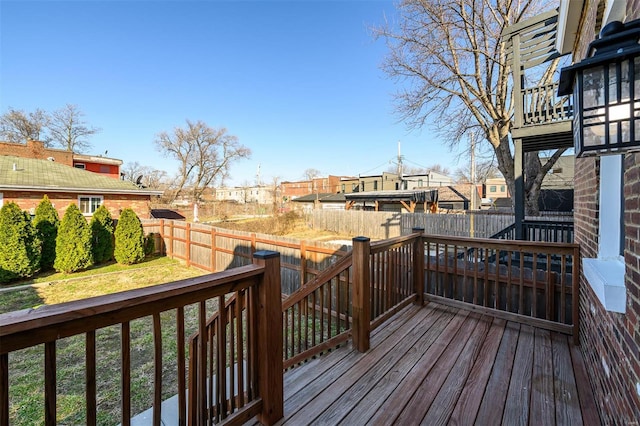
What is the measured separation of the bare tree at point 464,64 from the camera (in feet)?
30.2

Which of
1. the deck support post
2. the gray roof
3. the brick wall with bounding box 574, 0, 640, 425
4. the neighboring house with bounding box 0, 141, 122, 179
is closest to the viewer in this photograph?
the brick wall with bounding box 574, 0, 640, 425

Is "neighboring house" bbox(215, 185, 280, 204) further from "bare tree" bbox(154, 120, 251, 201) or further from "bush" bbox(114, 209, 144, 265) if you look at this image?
"bush" bbox(114, 209, 144, 265)

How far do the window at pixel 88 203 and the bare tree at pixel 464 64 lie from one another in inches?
503

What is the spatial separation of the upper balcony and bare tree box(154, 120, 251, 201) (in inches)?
946

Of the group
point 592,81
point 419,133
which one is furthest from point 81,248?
point 419,133

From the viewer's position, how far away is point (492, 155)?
11.4 m

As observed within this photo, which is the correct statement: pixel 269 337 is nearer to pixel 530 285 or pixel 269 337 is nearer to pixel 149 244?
pixel 530 285

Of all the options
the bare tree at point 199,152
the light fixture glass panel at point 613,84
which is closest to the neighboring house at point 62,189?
the bare tree at point 199,152

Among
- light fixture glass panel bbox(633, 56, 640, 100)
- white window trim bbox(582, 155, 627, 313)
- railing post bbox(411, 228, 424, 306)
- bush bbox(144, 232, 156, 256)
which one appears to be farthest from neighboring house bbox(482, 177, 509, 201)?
light fixture glass panel bbox(633, 56, 640, 100)

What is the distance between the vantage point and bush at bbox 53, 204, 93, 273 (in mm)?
8367

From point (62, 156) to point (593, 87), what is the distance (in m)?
24.3

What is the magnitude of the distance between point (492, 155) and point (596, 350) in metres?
11.1

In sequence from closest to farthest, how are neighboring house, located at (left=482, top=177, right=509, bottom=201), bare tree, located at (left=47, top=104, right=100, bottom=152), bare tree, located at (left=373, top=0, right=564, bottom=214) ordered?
bare tree, located at (left=373, top=0, right=564, bottom=214) < bare tree, located at (left=47, top=104, right=100, bottom=152) < neighboring house, located at (left=482, top=177, right=509, bottom=201)

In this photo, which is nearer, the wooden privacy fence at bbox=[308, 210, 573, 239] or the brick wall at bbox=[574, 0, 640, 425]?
the brick wall at bbox=[574, 0, 640, 425]
